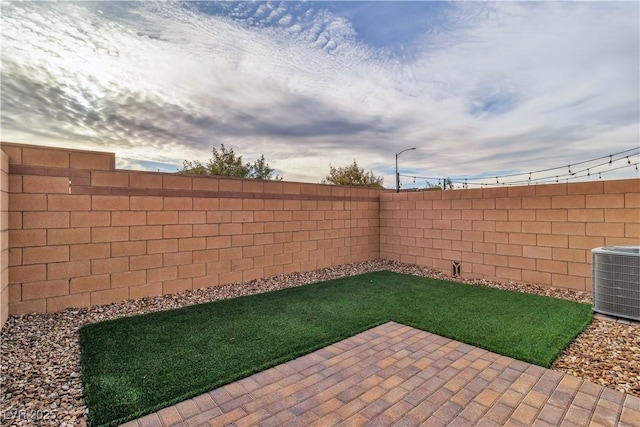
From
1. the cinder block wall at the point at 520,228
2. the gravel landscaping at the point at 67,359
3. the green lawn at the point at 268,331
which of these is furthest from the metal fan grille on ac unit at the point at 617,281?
the cinder block wall at the point at 520,228

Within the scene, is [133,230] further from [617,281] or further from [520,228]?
[520,228]

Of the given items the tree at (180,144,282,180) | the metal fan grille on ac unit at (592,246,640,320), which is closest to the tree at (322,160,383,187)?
the tree at (180,144,282,180)

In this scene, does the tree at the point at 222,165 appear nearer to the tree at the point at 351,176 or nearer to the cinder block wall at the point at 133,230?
the tree at the point at 351,176

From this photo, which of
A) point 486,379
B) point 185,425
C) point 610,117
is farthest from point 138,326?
point 610,117

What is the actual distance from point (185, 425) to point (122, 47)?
5438mm

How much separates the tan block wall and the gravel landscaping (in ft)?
0.84

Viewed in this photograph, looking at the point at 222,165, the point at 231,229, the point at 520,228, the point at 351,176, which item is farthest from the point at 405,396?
the point at 351,176

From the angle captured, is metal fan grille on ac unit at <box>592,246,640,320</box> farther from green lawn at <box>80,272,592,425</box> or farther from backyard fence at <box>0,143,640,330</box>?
backyard fence at <box>0,143,640,330</box>

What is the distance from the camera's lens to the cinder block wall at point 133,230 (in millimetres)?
4062

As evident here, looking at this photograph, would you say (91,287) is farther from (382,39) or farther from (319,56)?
(382,39)

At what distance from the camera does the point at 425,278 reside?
6758 millimetres

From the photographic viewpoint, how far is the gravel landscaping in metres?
2.21

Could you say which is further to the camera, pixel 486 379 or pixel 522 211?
pixel 522 211

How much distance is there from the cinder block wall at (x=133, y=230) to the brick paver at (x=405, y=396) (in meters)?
3.20
